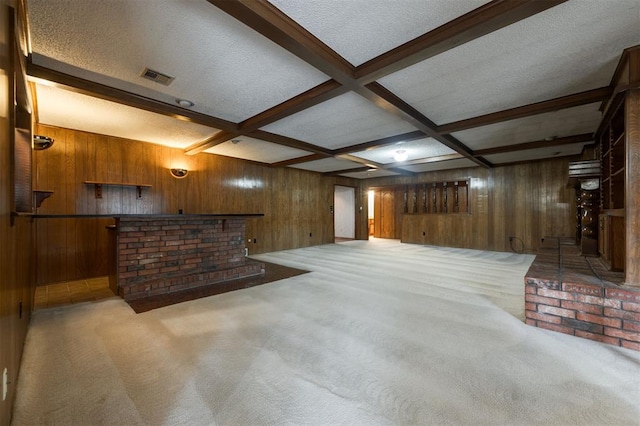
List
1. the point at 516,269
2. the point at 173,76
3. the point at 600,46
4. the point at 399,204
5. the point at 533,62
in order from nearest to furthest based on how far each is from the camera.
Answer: the point at 600,46, the point at 533,62, the point at 173,76, the point at 516,269, the point at 399,204

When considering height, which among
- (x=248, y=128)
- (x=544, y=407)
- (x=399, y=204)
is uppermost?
(x=248, y=128)

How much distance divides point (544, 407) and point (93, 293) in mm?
4635

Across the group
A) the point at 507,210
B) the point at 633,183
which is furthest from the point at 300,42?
the point at 507,210

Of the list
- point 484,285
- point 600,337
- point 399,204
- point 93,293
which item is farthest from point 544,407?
point 399,204

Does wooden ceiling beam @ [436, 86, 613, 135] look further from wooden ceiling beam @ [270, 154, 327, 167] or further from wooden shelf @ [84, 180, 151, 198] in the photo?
wooden shelf @ [84, 180, 151, 198]

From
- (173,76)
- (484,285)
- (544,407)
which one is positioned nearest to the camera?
(544,407)

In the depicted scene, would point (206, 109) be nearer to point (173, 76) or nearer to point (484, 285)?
point (173, 76)

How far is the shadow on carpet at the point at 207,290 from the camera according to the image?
2.97 m

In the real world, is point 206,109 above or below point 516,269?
above

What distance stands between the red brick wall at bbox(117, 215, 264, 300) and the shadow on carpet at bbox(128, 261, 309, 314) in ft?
0.52

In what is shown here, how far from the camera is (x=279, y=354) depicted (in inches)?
75.5

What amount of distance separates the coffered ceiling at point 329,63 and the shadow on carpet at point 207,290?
2.28 metres

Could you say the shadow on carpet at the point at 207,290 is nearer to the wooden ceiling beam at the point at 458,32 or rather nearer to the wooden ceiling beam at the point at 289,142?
the wooden ceiling beam at the point at 289,142

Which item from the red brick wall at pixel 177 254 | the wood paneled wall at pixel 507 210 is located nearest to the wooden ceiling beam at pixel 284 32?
the red brick wall at pixel 177 254
